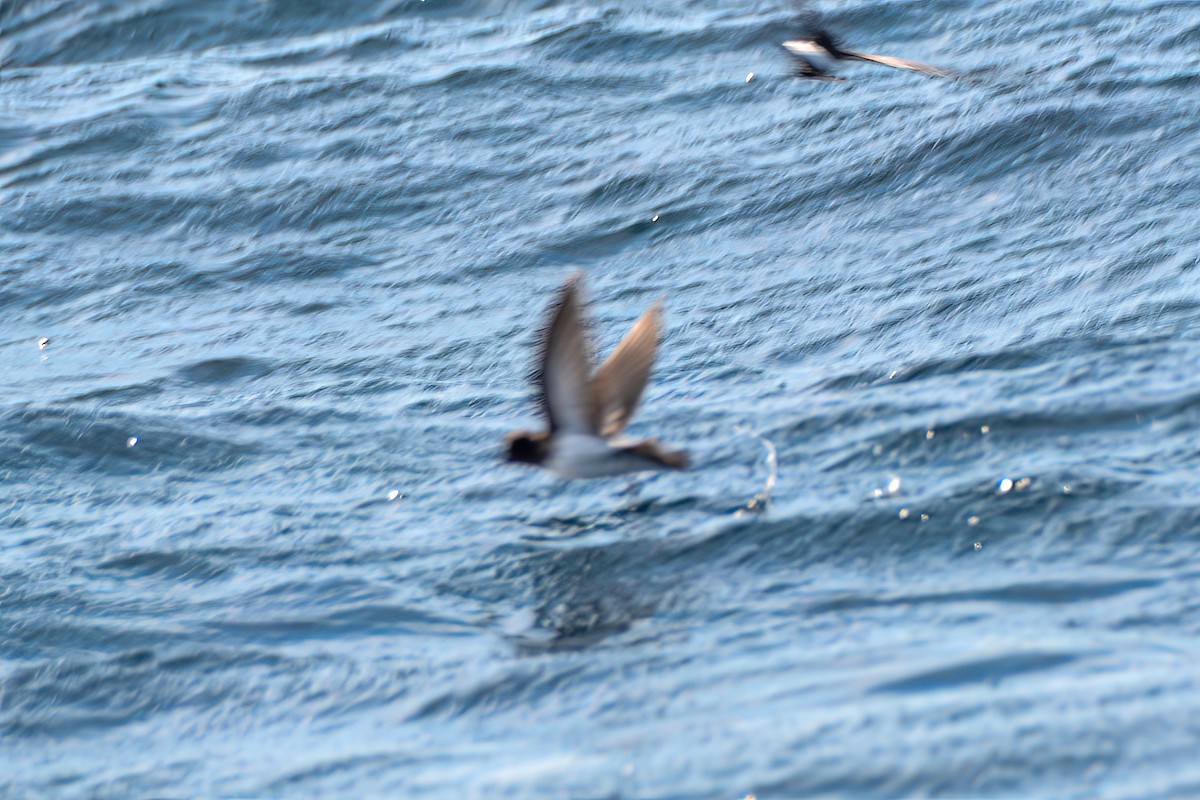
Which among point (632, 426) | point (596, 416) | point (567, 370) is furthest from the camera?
point (632, 426)

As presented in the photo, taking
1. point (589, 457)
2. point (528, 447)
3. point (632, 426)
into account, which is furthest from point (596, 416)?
point (632, 426)

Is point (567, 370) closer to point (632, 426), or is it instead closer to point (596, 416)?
point (596, 416)

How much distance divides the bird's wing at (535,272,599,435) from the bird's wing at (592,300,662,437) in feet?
0.17

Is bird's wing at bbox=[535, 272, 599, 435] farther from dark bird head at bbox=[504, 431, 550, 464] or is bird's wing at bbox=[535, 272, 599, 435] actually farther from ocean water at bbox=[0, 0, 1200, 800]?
ocean water at bbox=[0, 0, 1200, 800]

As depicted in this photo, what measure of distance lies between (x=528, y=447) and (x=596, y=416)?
25 cm

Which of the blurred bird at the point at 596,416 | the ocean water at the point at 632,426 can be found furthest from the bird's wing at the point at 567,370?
the ocean water at the point at 632,426

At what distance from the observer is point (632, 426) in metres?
6.70

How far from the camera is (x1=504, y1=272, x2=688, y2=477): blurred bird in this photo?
5367 mm

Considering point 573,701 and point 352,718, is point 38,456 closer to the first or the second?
point 352,718

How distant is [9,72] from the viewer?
44.6ft

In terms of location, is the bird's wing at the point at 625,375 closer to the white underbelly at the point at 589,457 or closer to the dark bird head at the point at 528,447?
the white underbelly at the point at 589,457

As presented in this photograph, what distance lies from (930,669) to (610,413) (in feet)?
4.75

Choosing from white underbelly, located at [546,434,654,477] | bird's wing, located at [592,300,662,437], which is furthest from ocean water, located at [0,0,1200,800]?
bird's wing, located at [592,300,662,437]

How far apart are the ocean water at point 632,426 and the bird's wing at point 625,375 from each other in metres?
0.52
